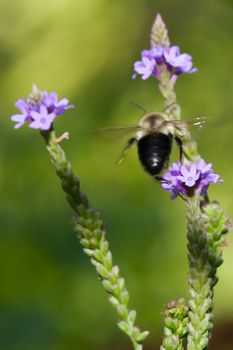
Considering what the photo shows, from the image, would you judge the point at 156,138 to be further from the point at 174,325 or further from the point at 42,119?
the point at 174,325

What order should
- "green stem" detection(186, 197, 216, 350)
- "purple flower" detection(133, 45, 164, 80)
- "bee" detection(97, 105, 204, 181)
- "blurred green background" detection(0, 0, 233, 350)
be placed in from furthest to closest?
"blurred green background" detection(0, 0, 233, 350) < "bee" detection(97, 105, 204, 181) < "purple flower" detection(133, 45, 164, 80) < "green stem" detection(186, 197, 216, 350)

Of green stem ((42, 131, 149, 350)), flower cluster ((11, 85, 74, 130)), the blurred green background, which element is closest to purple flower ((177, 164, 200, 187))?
green stem ((42, 131, 149, 350))

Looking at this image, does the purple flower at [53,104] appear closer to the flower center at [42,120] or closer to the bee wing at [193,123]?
the flower center at [42,120]

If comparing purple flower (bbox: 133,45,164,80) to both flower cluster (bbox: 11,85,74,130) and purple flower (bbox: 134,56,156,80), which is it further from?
flower cluster (bbox: 11,85,74,130)

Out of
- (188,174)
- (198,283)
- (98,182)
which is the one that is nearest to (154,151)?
(188,174)

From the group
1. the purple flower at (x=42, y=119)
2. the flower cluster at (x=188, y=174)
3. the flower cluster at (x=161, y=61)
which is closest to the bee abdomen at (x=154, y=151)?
the flower cluster at (x=161, y=61)

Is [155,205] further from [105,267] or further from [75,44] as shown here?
[105,267]
